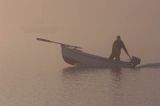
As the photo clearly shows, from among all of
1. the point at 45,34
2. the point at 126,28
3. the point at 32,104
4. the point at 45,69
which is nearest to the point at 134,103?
the point at 32,104

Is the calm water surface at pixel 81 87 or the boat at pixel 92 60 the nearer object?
the calm water surface at pixel 81 87

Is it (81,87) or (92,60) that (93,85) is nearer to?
(81,87)

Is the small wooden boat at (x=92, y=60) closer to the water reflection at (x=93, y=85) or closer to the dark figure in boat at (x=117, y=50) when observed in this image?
the water reflection at (x=93, y=85)

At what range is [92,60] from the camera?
28.6 meters

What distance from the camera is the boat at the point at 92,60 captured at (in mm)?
28453

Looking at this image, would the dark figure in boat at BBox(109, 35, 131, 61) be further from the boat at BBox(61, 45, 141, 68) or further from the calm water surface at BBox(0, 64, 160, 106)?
the calm water surface at BBox(0, 64, 160, 106)

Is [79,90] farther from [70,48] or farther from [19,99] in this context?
[70,48]

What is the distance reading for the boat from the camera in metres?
28.5

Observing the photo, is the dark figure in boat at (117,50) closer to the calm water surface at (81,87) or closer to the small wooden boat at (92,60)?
the small wooden boat at (92,60)

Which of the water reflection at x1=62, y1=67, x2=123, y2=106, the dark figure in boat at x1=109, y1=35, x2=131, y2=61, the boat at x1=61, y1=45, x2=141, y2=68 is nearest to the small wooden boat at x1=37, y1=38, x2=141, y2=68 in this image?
the boat at x1=61, y1=45, x2=141, y2=68


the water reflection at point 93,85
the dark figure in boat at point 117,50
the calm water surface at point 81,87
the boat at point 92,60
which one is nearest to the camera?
the calm water surface at point 81,87

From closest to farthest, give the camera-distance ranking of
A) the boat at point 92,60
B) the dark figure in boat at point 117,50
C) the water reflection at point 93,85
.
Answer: the water reflection at point 93,85
the boat at point 92,60
the dark figure in boat at point 117,50

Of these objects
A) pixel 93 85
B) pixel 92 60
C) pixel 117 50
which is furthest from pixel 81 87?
pixel 117 50

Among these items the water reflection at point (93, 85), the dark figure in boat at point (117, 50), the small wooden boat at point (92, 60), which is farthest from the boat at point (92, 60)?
the dark figure in boat at point (117, 50)
